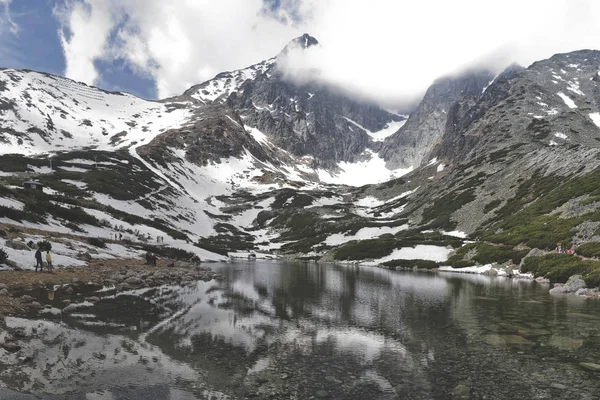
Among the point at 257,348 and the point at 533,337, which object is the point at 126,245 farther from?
the point at 533,337

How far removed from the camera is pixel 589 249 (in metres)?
45.2

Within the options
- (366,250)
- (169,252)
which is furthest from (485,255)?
(169,252)

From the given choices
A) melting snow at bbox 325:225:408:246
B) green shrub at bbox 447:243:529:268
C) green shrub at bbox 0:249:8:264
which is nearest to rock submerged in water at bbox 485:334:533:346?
green shrub at bbox 0:249:8:264

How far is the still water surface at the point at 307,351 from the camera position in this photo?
1212 cm

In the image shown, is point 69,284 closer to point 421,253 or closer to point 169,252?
point 169,252

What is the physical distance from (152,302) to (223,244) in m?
111

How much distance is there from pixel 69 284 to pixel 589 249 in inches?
2087

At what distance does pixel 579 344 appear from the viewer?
17.5m

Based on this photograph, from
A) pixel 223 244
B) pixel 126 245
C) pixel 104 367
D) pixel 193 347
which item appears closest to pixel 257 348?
pixel 193 347

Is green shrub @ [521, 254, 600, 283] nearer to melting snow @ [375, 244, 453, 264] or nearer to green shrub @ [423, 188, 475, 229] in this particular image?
melting snow @ [375, 244, 453, 264]

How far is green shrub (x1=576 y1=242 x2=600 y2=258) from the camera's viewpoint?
144 ft

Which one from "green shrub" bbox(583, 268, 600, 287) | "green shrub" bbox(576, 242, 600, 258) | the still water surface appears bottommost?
the still water surface

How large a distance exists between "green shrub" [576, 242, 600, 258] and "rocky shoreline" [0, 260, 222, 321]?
4476 centimetres

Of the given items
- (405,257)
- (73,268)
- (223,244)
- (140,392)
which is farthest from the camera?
(223,244)
